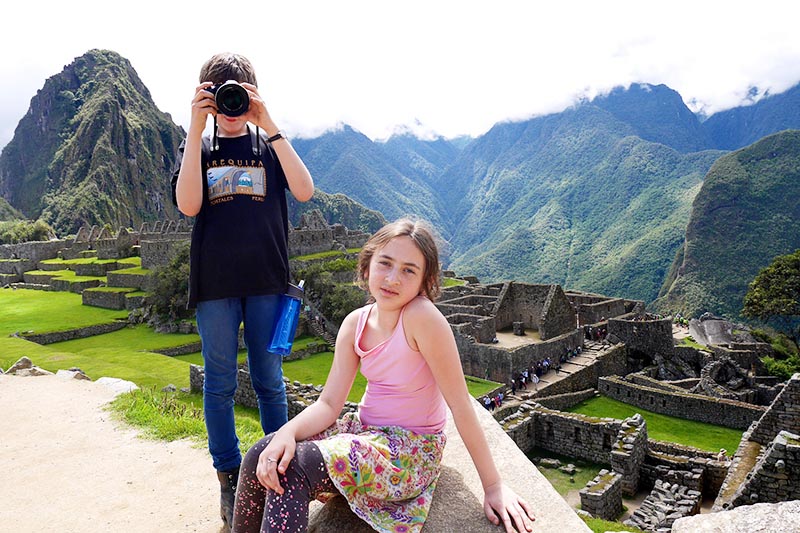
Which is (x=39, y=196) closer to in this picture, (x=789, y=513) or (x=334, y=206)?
(x=334, y=206)

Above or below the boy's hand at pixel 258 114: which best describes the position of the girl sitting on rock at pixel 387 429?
below

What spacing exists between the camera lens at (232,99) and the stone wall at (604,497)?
6.74 m

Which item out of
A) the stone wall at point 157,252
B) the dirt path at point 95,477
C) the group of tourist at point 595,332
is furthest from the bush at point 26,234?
the dirt path at point 95,477

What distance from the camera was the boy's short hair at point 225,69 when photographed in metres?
3.08

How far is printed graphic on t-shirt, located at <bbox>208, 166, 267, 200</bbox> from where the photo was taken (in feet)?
10.5

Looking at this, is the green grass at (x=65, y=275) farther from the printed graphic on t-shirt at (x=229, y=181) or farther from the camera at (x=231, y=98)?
the camera at (x=231, y=98)

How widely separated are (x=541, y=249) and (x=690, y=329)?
53787mm

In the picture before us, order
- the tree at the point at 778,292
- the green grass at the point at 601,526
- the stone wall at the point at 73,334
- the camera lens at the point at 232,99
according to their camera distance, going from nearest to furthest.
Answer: the camera lens at the point at 232,99
the green grass at the point at 601,526
the stone wall at the point at 73,334
the tree at the point at 778,292

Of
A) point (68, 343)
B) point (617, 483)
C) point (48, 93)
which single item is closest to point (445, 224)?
point (68, 343)

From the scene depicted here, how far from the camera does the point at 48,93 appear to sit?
527 ft

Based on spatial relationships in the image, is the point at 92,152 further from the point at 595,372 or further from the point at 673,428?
the point at 673,428

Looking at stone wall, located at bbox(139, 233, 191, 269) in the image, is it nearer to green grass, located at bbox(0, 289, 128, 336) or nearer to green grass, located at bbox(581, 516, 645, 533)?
green grass, located at bbox(0, 289, 128, 336)

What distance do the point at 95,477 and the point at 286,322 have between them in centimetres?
259

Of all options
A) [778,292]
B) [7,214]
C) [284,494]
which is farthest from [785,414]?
[7,214]
